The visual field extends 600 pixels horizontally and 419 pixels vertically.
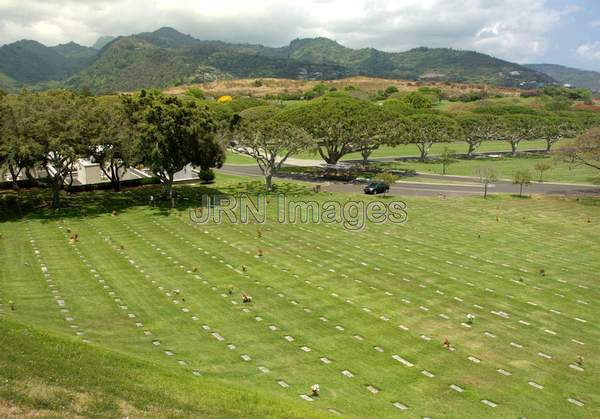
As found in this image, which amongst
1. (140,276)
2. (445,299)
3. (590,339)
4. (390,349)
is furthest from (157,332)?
(590,339)

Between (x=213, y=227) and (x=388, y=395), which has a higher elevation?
(x=213, y=227)

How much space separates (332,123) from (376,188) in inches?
553

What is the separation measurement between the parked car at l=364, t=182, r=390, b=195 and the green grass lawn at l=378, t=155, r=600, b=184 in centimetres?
1824

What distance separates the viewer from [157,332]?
67.3 feet

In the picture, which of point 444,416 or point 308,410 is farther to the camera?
point 444,416

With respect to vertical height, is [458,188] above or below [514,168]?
below

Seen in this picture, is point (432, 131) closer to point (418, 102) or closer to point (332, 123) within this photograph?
point (332, 123)

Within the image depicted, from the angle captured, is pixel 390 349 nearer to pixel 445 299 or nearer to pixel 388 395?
pixel 388 395

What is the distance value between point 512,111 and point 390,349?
459 feet

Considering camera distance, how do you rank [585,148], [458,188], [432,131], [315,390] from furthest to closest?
[432,131] → [458,188] → [585,148] → [315,390]

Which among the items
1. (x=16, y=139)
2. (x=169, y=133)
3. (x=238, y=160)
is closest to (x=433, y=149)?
(x=238, y=160)

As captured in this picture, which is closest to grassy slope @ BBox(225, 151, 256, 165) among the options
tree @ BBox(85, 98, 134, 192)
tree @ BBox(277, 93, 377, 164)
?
tree @ BBox(277, 93, 377, 164)

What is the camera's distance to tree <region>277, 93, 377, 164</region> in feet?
210

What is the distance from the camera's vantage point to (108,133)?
147 ft
